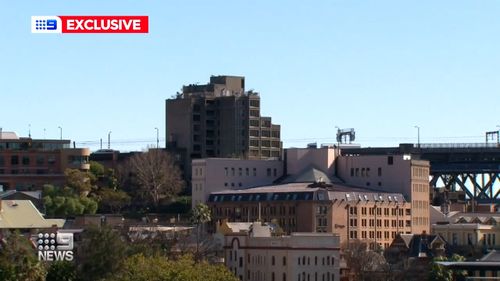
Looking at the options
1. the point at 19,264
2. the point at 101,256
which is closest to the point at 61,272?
the point at 101,256

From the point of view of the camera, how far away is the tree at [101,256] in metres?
188

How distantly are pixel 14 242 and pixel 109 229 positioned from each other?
18.3 m

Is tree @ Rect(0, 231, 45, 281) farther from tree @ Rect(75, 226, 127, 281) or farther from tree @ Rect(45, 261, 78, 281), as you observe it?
tree @ Rect(75, 226, 127, 281)

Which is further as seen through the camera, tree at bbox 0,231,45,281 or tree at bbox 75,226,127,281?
tree at bbox 75,226,127,281

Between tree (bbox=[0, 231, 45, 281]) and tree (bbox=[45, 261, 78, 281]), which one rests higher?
tree (bbox=[0, 231, 45, 281])

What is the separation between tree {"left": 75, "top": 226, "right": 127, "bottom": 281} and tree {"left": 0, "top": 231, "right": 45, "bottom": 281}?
816 cm

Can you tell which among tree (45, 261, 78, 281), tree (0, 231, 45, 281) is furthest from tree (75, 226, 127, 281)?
tree (0, 231, 45, 281)

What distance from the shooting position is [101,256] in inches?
7480

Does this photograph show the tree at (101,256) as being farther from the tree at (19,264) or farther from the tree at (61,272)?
the tree at (19,264)

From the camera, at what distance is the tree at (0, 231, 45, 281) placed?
564ft

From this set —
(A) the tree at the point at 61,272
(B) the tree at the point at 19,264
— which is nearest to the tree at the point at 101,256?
(A) the tree at the point at 61,272

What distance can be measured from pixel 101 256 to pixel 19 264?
1726 cm

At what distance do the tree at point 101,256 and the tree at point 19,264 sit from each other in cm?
816

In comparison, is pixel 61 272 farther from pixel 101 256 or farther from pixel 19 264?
pixel 19 264
